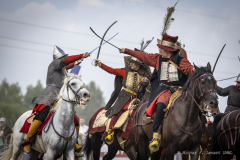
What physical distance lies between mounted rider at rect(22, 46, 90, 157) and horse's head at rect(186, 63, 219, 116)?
2533 millimetres

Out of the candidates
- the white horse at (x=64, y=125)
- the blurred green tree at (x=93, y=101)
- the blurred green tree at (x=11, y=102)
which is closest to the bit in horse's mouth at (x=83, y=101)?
the white horse at (x=64, y=125)

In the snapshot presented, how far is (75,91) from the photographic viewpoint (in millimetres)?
6758

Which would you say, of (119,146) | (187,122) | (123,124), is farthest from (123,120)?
(187,122)

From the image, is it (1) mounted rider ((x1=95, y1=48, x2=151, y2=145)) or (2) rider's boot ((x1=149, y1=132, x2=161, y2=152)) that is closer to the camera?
(2) rider's boot ((x1=149, y1=132, x2=161, y2=152))

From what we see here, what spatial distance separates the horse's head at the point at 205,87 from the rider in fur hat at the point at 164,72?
47cm

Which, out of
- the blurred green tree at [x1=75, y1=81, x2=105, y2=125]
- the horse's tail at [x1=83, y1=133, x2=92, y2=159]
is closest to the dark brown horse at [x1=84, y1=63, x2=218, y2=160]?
the horse's tail at [x1=83, y1=133, x2=92, y2=159]

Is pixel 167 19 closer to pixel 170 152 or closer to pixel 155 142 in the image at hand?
pixel 155 142

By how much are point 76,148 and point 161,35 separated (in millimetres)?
3297

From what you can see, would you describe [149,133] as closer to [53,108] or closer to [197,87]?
[197,87]

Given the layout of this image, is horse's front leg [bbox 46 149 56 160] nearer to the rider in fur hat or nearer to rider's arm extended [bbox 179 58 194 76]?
the rider in fur hat

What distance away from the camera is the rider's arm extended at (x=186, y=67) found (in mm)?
6648

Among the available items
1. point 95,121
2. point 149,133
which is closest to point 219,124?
point 149,133

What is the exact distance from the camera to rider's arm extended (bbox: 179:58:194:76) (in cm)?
665

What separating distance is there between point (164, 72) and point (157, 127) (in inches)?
49.0
